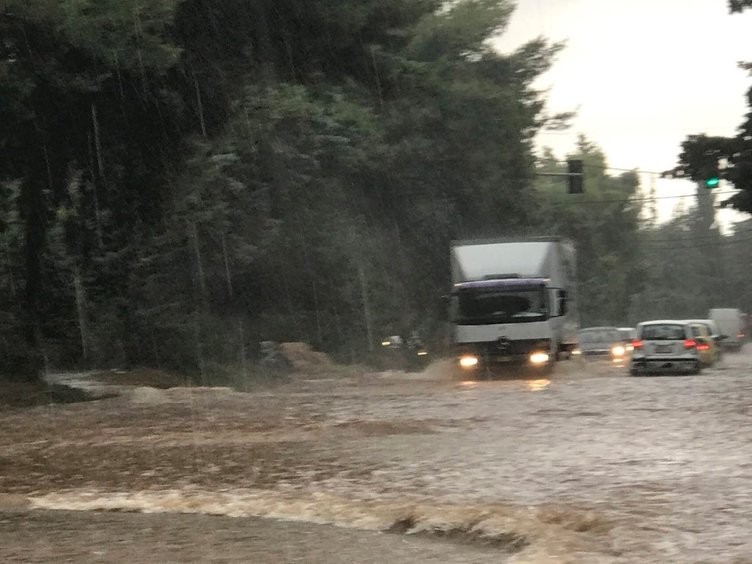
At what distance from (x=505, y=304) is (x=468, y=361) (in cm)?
170

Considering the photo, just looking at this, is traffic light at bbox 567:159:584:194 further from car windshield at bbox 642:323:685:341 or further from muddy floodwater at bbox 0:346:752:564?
muddy floodwater at bbox 0:346:752:564

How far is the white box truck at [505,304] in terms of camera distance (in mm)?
29250

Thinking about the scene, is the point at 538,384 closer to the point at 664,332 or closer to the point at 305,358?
the point at 664,332

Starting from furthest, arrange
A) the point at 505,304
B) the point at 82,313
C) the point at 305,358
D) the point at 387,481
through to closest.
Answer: the point at 305,358
the point at 82,313
the point at 505,304
the point at 387,481

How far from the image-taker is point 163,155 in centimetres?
2708

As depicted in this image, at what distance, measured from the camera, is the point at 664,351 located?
100 ft

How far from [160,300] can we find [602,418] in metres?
18.2

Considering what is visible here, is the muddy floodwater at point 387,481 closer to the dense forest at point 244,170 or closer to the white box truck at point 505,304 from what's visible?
the dense forest at point 244,170

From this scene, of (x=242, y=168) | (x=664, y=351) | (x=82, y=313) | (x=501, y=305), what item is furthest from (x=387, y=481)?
(x=242, y=168)

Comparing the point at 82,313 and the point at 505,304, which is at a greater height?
the point at 82,313

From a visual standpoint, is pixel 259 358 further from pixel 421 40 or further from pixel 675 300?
pixel 675 300

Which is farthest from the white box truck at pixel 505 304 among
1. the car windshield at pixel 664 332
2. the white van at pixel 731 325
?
the white van at pixel 731 325

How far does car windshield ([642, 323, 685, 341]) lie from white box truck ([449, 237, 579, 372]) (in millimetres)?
2211

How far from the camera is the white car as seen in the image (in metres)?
30.5
